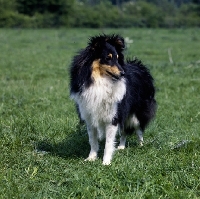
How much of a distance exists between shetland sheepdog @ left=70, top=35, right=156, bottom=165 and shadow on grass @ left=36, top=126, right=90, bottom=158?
0.34 meters

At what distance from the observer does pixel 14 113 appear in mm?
8539

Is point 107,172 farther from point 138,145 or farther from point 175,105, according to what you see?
point 175,105

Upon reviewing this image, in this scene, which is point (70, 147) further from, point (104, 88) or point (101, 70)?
point (101, 70)

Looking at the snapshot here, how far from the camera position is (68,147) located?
660 centimetres

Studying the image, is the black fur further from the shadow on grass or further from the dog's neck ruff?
the shadow on grass

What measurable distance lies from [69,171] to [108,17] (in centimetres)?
4474

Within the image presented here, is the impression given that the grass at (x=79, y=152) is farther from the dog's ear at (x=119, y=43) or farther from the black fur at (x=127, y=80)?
the dog's ear at (x=119, y=43)

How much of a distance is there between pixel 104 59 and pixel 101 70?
0.15 meters

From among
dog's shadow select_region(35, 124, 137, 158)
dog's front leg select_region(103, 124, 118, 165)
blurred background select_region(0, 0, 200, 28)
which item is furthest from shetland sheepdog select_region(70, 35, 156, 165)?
blurred background select_region(0, 0, 200, 28)

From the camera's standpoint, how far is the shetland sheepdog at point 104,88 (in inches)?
218

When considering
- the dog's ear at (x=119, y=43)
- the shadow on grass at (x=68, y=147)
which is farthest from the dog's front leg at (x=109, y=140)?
the dog's ear at (x=119, y=43)

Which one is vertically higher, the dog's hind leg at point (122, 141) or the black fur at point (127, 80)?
the black fur at point (127, 80)

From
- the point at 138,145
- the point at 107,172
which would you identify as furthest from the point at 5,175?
the point at 138,145

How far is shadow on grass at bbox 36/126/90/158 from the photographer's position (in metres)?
6.32
